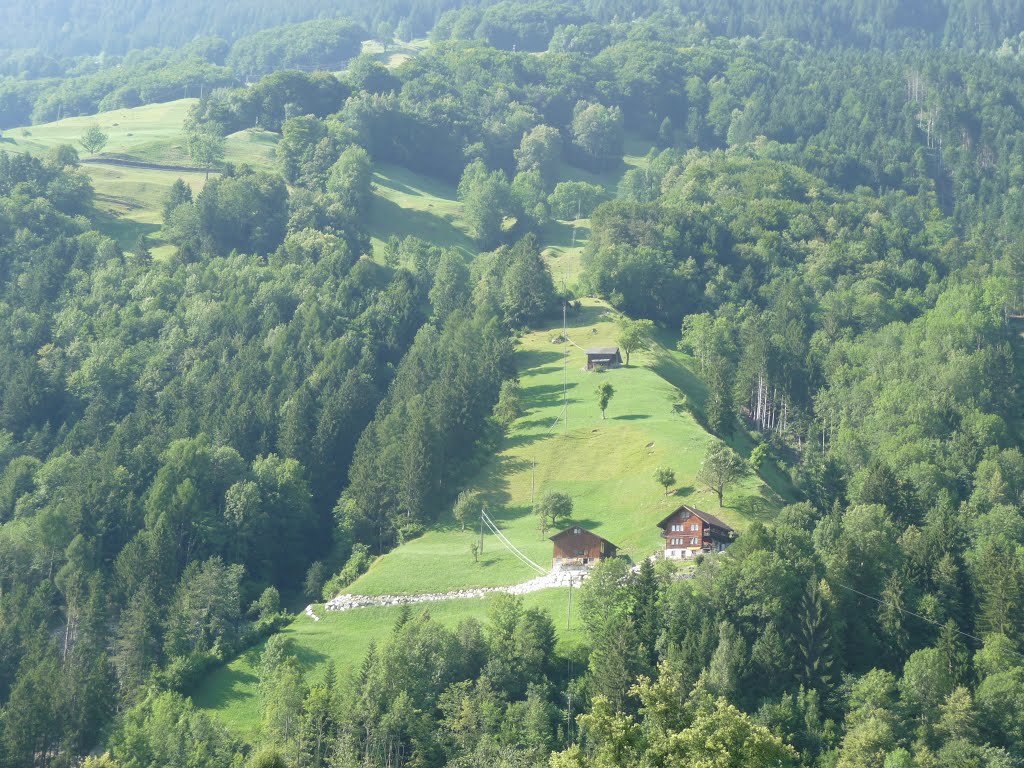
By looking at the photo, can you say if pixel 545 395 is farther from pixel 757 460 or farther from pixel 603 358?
pixel 757 460

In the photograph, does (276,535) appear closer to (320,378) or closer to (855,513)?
(320,378)

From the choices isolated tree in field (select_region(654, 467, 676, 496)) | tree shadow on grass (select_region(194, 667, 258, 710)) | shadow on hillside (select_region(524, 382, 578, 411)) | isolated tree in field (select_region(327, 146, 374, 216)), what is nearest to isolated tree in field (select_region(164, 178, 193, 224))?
isolated tree in field (select_region(327, 146, 374, 216))

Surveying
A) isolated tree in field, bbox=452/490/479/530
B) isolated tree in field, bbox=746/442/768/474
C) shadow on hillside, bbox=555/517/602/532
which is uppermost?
isolated tree in field, bbox=746/442/768/474

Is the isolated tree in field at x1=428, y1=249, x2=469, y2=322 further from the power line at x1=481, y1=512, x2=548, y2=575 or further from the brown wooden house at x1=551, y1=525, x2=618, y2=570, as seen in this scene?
the brown wooden house at x1=551, y1=525, x2=618, y2=570

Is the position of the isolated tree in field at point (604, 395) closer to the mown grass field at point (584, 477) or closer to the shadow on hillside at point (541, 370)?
the mown grass field at point (584, 477)

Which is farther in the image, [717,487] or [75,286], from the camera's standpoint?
[75,286]

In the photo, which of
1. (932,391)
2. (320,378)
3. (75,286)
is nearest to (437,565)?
(320,378)

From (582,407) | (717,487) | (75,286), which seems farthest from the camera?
(75,286)
